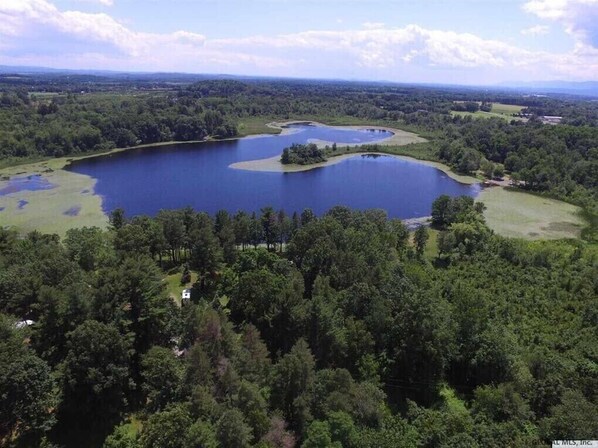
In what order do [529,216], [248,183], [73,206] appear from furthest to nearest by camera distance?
[248,183] → [529,216] → [73,206]

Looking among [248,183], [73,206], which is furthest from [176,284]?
[248,183]

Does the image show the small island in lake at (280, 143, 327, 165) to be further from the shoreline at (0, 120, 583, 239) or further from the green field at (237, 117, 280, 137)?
the green field at (237, 117, 280, 137)

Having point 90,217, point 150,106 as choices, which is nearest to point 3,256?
point 90,217

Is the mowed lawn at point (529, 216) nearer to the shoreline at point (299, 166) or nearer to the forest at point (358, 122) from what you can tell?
the forest at point (358, 122)

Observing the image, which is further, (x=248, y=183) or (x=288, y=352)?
(x=248, y=183)

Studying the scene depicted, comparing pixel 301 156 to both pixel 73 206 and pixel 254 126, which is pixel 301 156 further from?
pixel 254 126

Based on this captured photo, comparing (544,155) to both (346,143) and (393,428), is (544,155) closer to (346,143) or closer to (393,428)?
(346,143)

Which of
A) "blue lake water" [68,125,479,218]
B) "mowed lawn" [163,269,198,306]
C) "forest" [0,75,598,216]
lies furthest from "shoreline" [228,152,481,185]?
"mowed lawn" [163,269,198,306]

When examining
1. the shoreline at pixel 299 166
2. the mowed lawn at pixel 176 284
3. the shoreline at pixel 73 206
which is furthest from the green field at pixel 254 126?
the mowed lawn at pixel 176 284

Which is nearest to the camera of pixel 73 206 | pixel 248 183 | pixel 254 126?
pixel 73 206

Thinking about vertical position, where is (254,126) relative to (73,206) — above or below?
above
